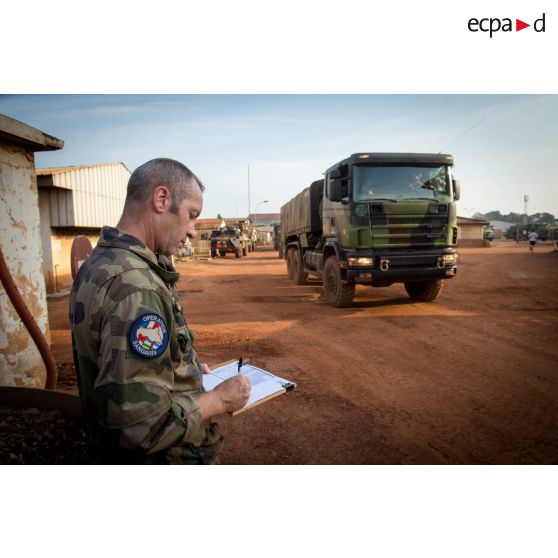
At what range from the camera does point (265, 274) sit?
14.9 metres

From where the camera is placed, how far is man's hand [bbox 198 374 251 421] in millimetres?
1361

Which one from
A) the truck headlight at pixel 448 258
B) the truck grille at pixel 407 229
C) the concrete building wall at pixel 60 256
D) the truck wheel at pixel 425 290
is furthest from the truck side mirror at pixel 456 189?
the concrete building wall at pixel 60 256

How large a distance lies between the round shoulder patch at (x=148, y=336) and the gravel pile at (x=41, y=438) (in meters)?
1.06

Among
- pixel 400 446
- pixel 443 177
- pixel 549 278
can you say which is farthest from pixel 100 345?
pixel 549 278

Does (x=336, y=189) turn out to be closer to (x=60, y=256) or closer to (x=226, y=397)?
(x=226, y=397)

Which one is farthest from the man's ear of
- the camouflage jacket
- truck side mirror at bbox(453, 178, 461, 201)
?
truck side mirror at bbox(453, 178, 461, 201)

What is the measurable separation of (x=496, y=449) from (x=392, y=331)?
311 centimetres

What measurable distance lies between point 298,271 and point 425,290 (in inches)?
166

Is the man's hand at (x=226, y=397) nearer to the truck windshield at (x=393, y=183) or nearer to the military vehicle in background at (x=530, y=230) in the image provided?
the truck windshield at (x=393, y=183)

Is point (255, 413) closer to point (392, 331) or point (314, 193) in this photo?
point (392, 331)

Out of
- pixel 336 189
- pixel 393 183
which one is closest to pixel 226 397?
pixel 336 189

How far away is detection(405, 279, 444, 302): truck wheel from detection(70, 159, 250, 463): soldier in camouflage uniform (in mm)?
7279

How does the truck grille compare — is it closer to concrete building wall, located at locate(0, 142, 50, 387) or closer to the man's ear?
concrete building wall, located at locate(0, 142, 50, 387)

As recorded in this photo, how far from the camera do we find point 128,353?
3.78ft
